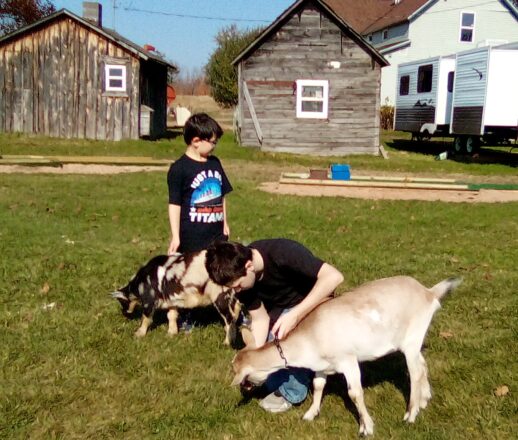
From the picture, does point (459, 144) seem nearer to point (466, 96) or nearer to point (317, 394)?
point (466, 96)

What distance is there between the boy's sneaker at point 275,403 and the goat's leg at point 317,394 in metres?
0.17

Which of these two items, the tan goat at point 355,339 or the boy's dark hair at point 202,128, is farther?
the boy's dark hair at point 202,128

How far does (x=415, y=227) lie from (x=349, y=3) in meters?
51.8

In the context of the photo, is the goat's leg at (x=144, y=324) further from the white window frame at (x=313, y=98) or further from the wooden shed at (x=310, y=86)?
the white window frame at (x=313, y=98)

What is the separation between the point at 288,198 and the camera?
12.8 meters

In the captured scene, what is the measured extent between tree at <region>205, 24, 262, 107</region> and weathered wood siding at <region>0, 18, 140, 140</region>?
29992mm

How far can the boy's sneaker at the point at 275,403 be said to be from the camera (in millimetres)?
4148

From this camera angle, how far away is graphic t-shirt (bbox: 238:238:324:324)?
405 cm

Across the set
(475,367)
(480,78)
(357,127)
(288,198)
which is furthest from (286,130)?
(475,367)

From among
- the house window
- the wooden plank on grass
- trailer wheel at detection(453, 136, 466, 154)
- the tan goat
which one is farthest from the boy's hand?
the house window

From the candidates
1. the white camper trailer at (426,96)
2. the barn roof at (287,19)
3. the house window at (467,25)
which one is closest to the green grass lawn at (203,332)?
the barn roof at (287,19)

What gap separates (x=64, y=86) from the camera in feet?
81.8

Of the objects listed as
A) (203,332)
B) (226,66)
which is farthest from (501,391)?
(226,66)

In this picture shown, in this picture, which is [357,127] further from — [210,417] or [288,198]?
[210,417]
